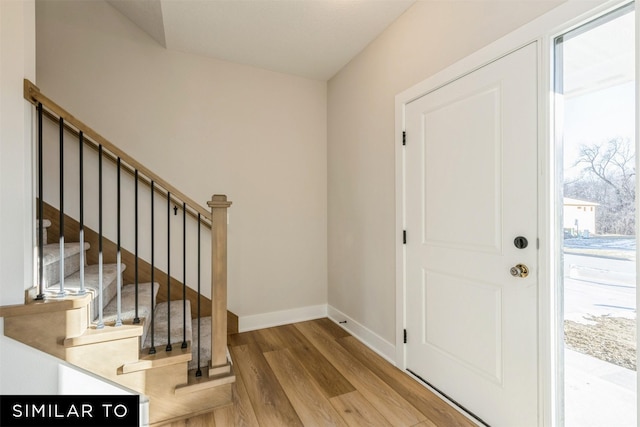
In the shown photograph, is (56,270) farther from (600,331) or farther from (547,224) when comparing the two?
(600,331)

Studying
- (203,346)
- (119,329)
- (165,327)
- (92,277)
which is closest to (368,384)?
(203,346)

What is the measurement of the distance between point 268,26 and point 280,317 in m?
2.59

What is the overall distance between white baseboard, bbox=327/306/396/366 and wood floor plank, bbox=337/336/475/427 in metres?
0.04

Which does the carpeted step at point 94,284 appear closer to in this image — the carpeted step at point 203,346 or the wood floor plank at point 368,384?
the carpeted step at point 203,346

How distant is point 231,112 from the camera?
274 cm

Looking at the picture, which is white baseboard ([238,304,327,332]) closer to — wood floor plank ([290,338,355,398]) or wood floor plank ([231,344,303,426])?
wood floor plank ([231,344,303,426])

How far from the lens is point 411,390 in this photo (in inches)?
72.9

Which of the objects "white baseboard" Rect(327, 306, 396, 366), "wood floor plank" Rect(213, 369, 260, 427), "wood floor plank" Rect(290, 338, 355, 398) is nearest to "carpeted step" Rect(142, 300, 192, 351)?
"wood floor plank" Rect(213, 369, 260, 427)

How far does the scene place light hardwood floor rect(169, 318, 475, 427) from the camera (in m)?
1.61

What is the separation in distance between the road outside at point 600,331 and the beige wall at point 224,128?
2182 mm

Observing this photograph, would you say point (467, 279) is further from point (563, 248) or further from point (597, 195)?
point (597, 195)

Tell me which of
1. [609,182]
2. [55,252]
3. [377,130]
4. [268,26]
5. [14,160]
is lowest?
[55,252]

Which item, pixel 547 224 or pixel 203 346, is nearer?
pixel 547 224

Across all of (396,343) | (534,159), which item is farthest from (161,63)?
(396,343)
